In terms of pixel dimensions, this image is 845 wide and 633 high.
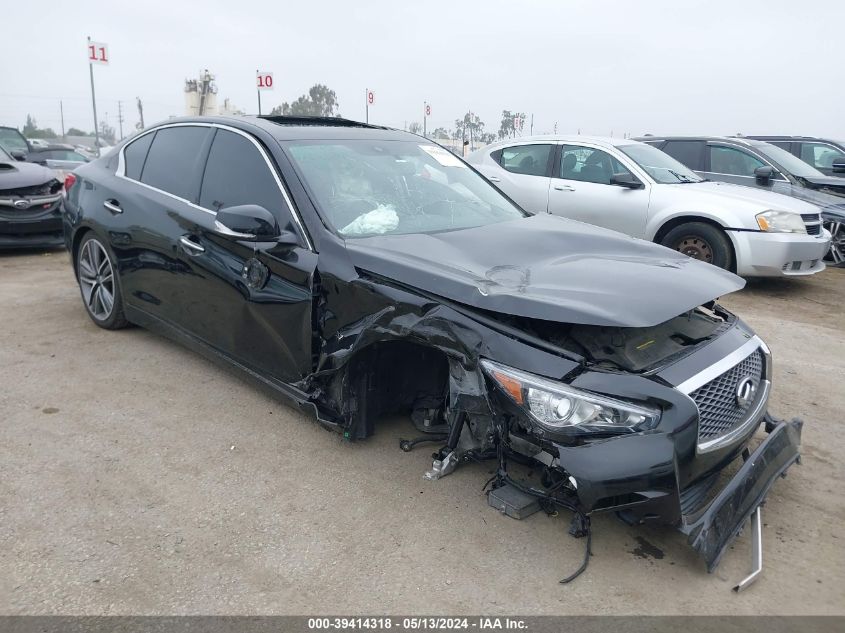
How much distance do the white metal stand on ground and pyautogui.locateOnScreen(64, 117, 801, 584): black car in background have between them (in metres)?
0.10

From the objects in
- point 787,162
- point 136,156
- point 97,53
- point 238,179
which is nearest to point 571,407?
point 238,179

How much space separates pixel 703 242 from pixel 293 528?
5746 millimetres

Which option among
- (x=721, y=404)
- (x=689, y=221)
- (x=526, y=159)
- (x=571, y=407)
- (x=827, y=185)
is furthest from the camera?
(x=827, y=185)

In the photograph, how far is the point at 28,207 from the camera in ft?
25.4

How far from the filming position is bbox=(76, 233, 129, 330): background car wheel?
4.70m

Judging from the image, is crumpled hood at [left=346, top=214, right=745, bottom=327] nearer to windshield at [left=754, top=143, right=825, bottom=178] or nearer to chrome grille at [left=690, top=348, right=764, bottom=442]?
chrome grille at [left=690, top=348, right=764, bottom=442]

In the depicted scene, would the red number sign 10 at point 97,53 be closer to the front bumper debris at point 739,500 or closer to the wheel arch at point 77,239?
the wheel arch at point 77,239

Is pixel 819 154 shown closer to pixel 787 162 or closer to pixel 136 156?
pixel 787 162

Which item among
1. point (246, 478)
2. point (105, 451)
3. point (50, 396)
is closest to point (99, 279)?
point (50, 396)

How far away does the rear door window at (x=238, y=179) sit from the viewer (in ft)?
11.2

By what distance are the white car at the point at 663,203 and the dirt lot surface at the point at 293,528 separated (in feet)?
10.2

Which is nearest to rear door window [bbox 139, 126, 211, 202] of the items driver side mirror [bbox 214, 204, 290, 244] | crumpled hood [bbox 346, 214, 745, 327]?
driver side mirror [bbox 214, 204, 290, 244]

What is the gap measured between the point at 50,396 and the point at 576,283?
121 inches

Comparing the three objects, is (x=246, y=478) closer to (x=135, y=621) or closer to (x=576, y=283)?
(x=135, y=621)
